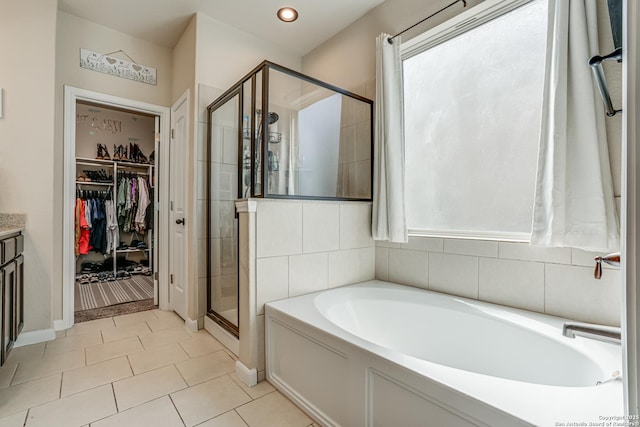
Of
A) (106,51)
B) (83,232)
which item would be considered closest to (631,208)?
(106,51)

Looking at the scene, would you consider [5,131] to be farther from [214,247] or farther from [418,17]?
[418,17]

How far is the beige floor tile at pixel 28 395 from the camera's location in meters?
1.46

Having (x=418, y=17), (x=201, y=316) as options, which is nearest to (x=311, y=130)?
(x=418, y=17)

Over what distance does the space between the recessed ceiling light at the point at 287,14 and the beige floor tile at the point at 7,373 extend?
3093mm

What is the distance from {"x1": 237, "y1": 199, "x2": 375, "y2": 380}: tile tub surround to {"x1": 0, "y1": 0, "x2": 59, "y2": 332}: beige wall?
5.42ft

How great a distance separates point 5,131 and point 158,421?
2255 millimetres

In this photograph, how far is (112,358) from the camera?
1.97 metres

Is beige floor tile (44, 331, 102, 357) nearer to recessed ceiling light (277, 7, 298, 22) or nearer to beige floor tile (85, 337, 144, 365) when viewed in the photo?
beige floor tile (85, 337, 144, 365)

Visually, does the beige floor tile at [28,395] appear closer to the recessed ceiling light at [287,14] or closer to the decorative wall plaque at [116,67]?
the decorative wall plaque at [116,67]

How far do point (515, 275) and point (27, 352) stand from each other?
3.17 m

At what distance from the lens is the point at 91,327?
250cm

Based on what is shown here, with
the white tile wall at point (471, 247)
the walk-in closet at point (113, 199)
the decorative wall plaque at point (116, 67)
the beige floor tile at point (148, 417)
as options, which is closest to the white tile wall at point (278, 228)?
the beige floor tile at point (148, 417)

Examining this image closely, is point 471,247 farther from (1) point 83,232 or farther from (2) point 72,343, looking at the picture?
(1) point 83,232

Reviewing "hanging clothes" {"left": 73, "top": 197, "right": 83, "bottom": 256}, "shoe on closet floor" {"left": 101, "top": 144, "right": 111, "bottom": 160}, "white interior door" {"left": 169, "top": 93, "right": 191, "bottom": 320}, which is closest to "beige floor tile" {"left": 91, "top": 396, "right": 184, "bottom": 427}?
"white interior door" {"left": 169, "top": 93, "right": 191, "bottom": 320}
